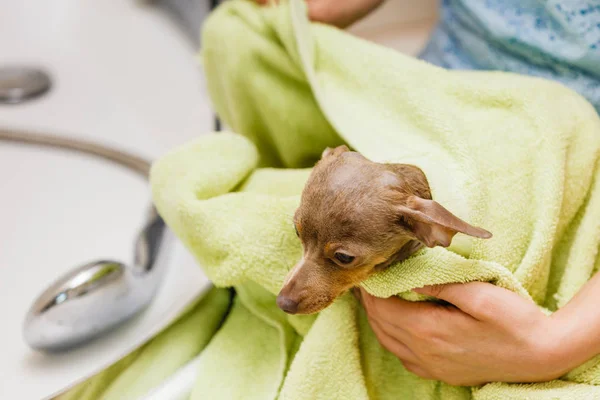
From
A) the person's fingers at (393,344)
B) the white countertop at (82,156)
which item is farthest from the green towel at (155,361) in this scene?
the person's fingers at (393,344)

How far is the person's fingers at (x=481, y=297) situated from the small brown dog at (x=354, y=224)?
0.19ft

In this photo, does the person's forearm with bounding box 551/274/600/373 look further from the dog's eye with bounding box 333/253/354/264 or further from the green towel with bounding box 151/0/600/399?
the dog's eye with bounding box 333/253/354/264

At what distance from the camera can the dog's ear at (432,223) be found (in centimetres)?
46

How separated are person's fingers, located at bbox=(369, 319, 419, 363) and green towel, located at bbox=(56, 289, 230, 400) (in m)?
0.21

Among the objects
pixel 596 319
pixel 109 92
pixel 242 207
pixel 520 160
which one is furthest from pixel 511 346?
pixel 109 92

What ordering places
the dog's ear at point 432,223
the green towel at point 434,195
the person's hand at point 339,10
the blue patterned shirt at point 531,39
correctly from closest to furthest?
1. the dog's ear at point 432,223
2. the green towel at point 434,195
3. the blue patterned shirt at point 531,39
4. the person's hand at point 339,10

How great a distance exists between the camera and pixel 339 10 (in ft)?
3.00

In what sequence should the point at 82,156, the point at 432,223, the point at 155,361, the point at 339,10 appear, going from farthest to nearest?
the point at 82,156 → the point at 339,10 → the point at 155,361 → the point at 432,223

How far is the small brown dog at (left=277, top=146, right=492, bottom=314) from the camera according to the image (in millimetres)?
489

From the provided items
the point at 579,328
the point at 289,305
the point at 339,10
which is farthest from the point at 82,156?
the point at 579,328

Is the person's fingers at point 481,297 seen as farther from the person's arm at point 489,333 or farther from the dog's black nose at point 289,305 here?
the dog's black nose at point 289,305

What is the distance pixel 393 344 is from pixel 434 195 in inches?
6.5

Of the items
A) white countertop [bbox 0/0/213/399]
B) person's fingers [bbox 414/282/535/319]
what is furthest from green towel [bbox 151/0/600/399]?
white countertop [bbox 0/0/213/399]

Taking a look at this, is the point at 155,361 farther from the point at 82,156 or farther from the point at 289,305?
the point at 82,156
